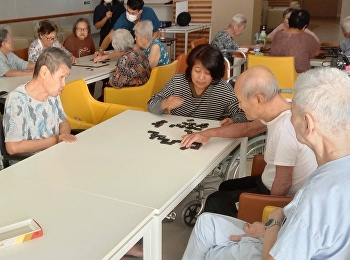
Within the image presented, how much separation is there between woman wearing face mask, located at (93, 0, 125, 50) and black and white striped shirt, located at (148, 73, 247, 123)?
374 cm

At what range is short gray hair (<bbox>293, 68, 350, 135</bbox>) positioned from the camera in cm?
128

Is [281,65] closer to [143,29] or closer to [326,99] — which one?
[143,29]

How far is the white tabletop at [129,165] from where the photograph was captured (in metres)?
1.84

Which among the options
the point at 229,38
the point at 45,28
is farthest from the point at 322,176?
the point at 229,38

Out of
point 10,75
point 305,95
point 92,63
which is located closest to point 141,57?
point 92,63

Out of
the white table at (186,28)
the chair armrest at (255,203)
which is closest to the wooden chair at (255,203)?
the chair armrest at (255,203)

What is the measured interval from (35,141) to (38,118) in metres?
0.18

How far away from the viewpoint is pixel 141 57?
14.3ft

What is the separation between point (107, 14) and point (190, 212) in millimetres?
4480

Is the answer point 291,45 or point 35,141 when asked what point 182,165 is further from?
point 291,45

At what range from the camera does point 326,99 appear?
129cm

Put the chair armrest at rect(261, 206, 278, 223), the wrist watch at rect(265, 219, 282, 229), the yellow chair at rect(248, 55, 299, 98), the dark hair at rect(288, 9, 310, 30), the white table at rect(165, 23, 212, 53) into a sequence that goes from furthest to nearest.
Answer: the white table at rect(165, 23, 212, 53), the dark hair at rect(288, 9, 310, 30), the yellow chair at rect(248, 55, 299, 98), the chair armrest at rect(261, 206, 278, 223), the wrist watch at rect(265, 219, 282, 229)

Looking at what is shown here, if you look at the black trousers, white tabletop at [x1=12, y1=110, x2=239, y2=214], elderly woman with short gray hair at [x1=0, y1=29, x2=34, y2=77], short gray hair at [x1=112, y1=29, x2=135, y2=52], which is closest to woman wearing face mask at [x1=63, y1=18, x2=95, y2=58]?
short gray hair at [x1=112, y1=29, x2=135, y2=52]

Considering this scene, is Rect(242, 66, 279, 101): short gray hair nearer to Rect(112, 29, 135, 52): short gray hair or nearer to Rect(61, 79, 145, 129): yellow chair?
Rect(61, 79, 145, 129): yellow chair
